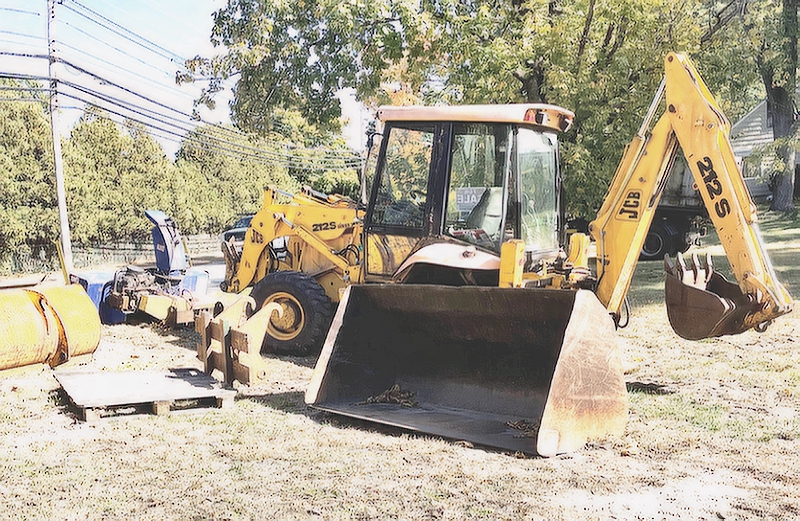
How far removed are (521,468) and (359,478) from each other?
3.19ft

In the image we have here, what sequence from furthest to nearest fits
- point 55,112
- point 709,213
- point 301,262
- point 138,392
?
point 55,112 < point 301,262 < point 138,392 < point 709,213

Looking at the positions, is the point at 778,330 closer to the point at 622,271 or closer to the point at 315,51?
the point at 622,271

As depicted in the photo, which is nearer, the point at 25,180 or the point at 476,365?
the point at 476,365

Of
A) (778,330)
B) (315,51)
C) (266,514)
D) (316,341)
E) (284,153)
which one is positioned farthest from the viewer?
(284,153)

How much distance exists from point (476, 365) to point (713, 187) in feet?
7.65

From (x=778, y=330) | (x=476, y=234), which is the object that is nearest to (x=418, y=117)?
(x=476, y=234)

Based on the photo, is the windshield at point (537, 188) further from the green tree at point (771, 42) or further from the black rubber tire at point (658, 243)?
the black rubber tire at point (658, 243)

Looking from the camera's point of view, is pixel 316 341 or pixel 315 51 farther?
pixel 315 51

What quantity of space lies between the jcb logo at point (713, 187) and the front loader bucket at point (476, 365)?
163 cm

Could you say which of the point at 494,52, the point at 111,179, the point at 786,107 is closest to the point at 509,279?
the point at 494,52

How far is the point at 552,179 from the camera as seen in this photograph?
7977 mm

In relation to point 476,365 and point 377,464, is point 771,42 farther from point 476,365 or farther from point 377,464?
point 377,464

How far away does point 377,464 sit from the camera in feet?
16.8

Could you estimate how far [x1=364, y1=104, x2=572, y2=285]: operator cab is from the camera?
720cm
